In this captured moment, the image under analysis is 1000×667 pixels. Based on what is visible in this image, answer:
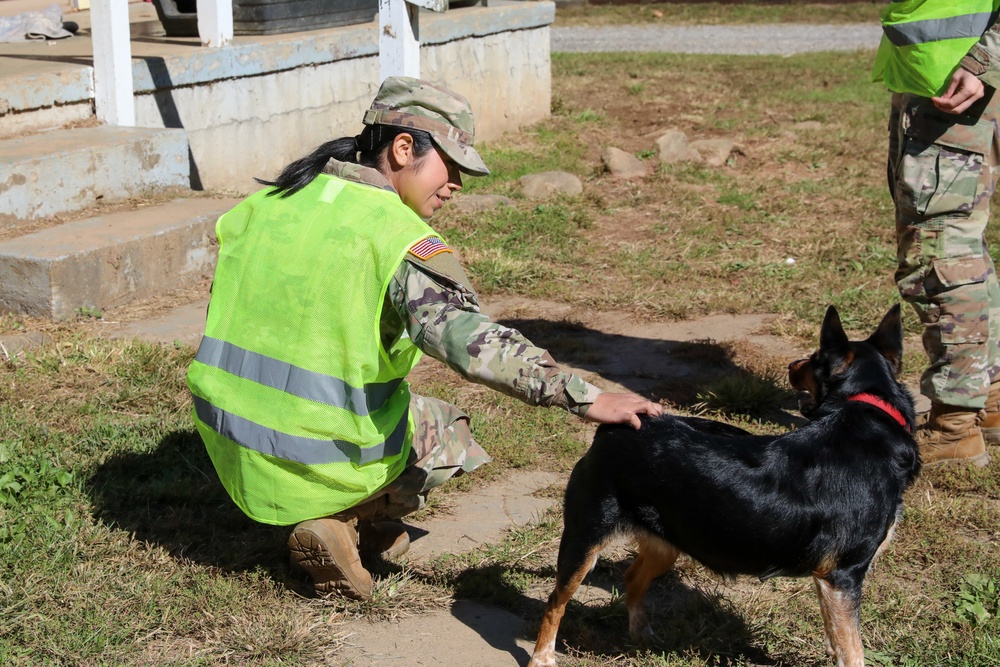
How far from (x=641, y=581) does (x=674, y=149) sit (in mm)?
7278

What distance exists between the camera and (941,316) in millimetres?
4465

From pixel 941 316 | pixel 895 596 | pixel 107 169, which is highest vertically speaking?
pixel 107 169

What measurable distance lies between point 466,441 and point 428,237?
3.51 ft

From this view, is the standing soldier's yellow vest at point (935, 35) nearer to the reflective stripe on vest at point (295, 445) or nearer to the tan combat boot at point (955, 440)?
the tan combat boot at point (955, 440)

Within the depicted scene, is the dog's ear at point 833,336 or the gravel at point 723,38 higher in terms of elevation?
the gravel at point 723,38

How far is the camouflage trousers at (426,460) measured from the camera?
349 centimetres

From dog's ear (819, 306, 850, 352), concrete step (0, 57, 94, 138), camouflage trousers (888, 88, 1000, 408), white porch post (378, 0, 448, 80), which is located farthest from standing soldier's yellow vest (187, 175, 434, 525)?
concrete step (0, 57, 94, 138)

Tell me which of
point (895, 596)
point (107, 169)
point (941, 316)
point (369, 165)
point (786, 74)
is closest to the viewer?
point (369, 165)

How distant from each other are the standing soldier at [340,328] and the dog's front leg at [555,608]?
435mm

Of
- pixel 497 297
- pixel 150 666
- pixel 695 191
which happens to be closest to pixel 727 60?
pixel 695 191

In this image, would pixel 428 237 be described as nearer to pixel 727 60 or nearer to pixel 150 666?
pixel 150 666

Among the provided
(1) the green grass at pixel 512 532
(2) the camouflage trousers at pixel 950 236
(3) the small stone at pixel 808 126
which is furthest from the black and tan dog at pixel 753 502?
(3) the small stone at pixel 808 126

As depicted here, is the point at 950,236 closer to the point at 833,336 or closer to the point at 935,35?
the point at 935,35

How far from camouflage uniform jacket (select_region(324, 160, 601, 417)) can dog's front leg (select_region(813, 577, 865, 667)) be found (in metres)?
0.88
